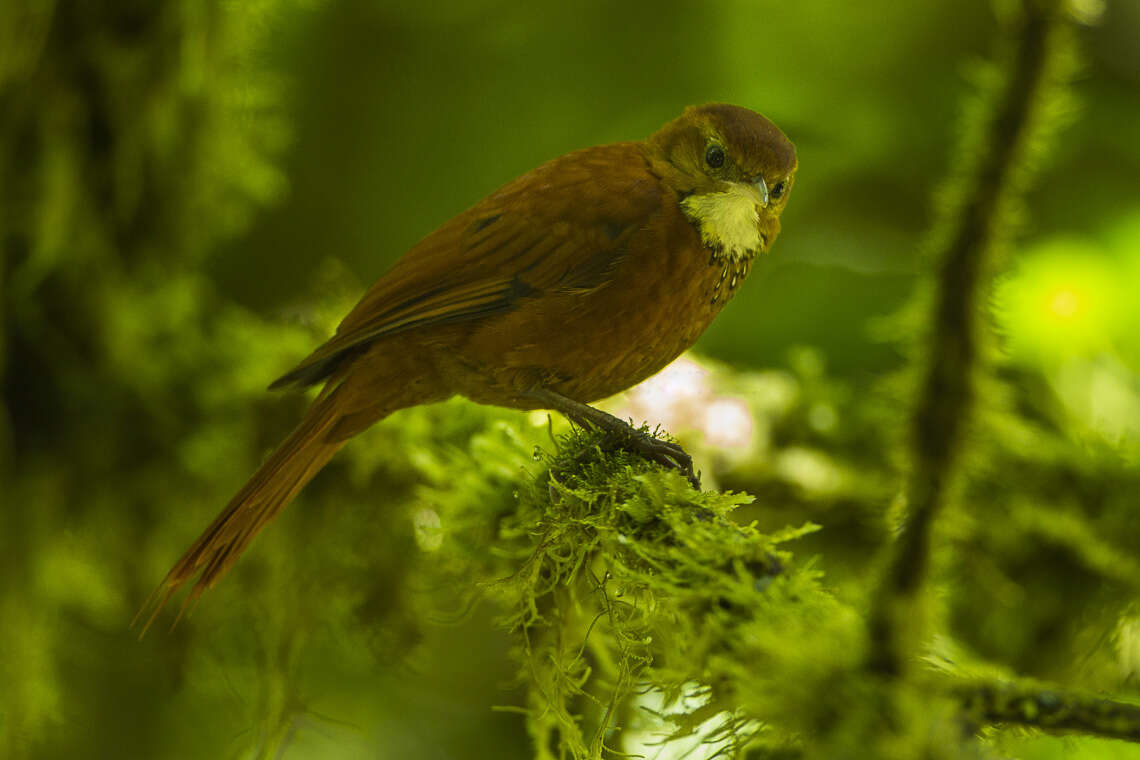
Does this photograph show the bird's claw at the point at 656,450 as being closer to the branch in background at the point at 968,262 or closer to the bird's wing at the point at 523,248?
the bird's wing at the point at 523,248

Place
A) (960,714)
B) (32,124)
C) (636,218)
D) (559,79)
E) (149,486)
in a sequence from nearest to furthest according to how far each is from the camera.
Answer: (960,714), (636,218), (32,124), (149,486), (559,79)

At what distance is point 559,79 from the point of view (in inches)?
163

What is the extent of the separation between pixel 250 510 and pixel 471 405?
0.78 m

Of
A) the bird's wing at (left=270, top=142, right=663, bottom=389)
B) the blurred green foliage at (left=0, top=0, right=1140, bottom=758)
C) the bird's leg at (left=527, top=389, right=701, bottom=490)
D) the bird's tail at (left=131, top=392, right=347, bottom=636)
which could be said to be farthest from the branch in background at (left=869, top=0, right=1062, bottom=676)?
the bird's tail at (left=131, top=392, right=347, bottom=636)

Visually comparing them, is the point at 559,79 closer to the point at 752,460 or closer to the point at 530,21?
the point at 530,21

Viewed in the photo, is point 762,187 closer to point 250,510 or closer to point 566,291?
point 566,291

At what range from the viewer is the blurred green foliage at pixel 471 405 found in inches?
69.7

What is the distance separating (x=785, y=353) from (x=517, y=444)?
82.2 inches

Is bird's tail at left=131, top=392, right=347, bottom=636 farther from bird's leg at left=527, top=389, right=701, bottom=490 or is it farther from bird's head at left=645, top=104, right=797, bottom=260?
bird's head at left=645, top=104, right=797, bottom=260

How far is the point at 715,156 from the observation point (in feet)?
6.43

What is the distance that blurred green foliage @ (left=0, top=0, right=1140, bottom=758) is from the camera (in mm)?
1771

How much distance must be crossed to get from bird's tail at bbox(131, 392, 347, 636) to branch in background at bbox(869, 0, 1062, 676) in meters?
1.34

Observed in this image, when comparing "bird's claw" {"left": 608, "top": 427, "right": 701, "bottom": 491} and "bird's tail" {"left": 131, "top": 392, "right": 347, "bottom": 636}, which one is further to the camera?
"bird's tail" {"left": 131, "top": 392, "right": 347, "bottom": 636}

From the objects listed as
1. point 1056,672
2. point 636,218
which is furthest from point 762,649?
point 1056,672
